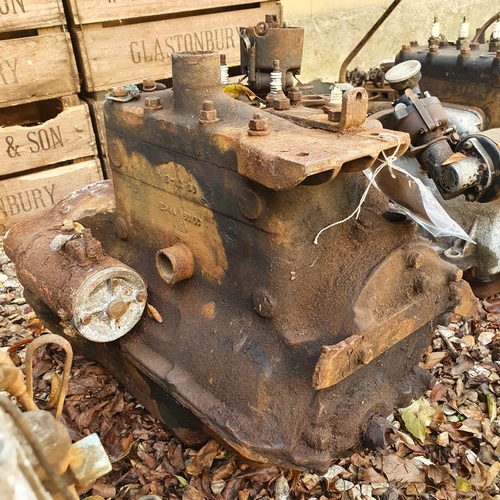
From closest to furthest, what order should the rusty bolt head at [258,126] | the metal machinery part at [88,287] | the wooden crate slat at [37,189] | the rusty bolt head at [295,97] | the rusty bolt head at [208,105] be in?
the rusty bolt head at [258,126]
the rusty bolt head at [208,105]
the metal machinery part at [88,287]
the rusty bolt head at [295,97]
the wooden crate slat at [37,189]

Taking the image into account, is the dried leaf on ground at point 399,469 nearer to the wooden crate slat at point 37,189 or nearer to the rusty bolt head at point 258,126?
the rusty bolt head at point 258,126

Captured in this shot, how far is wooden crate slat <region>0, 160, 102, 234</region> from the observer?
13.0 feet

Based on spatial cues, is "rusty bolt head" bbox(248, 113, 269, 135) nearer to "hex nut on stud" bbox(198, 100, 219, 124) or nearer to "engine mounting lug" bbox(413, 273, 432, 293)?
"hex nut on stud" bbox(198, 100, 219, 124)

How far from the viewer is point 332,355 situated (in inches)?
66.6

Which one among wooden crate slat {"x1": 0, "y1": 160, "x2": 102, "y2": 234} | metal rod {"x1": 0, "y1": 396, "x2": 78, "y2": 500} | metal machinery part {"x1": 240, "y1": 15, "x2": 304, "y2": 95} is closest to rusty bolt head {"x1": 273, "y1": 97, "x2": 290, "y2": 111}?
metal machinery part {"x1": 240, "y1": 15, "x2": 304, "y2": 95}

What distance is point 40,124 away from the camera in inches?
157

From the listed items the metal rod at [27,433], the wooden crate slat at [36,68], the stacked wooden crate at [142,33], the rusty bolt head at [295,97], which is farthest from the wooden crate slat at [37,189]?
the metal rod at [27,433]

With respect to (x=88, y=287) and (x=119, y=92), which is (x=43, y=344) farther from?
(x=119, y=92)

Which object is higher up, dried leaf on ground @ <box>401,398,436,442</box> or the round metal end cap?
the round metal end cap

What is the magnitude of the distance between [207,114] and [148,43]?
2626 millimetres

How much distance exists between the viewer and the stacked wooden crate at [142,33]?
387 centimetres

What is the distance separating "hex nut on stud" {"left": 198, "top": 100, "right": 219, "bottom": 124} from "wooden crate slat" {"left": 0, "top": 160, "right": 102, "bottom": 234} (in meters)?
2.51

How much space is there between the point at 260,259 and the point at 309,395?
49 cm

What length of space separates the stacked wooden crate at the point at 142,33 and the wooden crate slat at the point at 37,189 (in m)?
0.25
